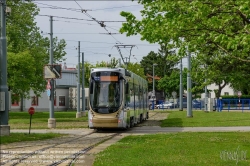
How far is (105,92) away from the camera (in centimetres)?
2686

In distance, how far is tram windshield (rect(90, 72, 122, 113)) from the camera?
Answer: 87.4ft

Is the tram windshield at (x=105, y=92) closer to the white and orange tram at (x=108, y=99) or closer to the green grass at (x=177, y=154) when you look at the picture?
the white and orange tram at (x=108, y=99)

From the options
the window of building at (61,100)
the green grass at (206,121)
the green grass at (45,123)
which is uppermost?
the window of building at (61,100)

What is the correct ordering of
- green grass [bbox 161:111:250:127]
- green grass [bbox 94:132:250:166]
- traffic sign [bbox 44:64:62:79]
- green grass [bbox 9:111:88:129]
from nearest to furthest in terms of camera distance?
green grass [bbox 94:132:250:166] → traffic sign [bbox 44:64:62:79] → green grass [bbox 9:111:88:129] → green grass [bbox 161:111:250:127]

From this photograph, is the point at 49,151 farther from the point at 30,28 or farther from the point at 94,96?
the point at 30,28

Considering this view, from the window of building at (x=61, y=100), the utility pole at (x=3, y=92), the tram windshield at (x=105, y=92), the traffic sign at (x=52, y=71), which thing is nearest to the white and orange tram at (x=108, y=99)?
the tram windshield at (x=105, y=92)

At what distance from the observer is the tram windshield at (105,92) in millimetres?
26641

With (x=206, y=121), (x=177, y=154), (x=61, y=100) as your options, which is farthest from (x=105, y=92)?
(x=61, y=100)

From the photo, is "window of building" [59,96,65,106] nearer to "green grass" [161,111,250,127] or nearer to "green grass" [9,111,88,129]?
"green grass" [9,111,88,129]

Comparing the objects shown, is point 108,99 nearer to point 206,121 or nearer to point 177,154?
point 177,154

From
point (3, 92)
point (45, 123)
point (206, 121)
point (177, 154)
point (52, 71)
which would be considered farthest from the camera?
point (45, 123)

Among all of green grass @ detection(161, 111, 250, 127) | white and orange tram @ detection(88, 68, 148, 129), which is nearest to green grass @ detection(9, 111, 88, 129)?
green grass @ detection(161, 111, 250, 127)

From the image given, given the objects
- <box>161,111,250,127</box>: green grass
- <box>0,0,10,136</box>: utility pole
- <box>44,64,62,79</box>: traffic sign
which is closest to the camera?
<box>0,0,10,136</box>: utility pole

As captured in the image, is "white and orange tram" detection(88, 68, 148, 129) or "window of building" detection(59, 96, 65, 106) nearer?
"white and orange tram" detection(88, 68, 148, 129)
